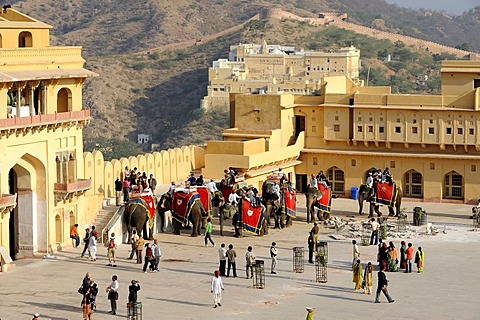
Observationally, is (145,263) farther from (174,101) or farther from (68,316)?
(174,101)

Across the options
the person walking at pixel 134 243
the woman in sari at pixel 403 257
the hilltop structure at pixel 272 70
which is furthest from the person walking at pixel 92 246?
the hilltop structure at pixel 272 70

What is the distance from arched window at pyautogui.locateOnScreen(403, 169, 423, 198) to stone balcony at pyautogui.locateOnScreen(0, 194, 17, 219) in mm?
18698

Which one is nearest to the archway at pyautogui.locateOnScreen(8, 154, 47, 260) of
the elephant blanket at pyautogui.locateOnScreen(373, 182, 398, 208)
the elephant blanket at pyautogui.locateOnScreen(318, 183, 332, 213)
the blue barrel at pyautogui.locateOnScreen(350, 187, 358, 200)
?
the elephant blanket at pyautogui.locateOnScreen(318, 183, 332, 213)

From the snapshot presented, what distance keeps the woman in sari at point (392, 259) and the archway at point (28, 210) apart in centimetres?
961

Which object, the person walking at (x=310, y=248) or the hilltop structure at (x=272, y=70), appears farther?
the hilltop structure at (x=272, y=70)

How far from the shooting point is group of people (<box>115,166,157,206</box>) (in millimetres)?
39028

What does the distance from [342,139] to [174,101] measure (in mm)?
115241

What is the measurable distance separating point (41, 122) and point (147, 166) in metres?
8.14

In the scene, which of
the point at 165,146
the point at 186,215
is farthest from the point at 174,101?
the point at 186,215

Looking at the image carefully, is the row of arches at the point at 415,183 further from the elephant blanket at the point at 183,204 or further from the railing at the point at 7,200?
the railing at the point at 7,200

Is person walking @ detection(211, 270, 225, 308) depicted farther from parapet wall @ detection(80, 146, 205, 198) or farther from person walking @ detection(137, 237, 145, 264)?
parapet wall @ detection(80, 146, 205, 198)

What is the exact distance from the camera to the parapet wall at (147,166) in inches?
1581

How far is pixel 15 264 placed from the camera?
3494 cm

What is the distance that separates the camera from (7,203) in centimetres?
3403
